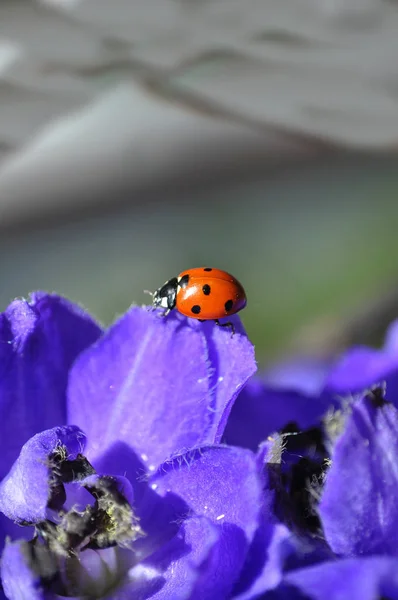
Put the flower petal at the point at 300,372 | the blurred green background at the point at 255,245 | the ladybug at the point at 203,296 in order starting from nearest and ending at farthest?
the ladybug at the point at 203,296, the flower petal at the point at 300,372, the blurred green background at the point at 255,245

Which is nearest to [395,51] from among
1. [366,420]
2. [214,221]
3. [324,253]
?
[324,253]

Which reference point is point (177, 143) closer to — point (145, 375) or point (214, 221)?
point (214, 221)

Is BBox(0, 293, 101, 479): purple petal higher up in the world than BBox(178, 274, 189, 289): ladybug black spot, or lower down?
lower down

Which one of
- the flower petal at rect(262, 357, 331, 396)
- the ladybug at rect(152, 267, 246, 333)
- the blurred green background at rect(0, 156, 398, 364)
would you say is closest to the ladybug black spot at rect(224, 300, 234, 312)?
the ladybug at rect(152, 267, 246, 333)

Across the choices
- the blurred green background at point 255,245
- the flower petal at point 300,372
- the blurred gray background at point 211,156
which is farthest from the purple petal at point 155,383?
the blurred green background at point 255,245

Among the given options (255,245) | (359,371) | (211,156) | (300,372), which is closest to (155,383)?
(359,371)

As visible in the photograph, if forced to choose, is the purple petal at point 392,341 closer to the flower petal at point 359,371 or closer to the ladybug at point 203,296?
the flower petal at point 359,371

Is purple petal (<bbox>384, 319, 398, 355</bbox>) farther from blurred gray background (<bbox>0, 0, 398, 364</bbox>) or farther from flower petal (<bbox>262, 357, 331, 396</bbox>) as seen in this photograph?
blurred gray background (<bbox>0, 0, 398, 364</bbox>)
